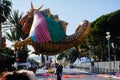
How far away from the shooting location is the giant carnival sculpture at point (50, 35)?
51.9ft

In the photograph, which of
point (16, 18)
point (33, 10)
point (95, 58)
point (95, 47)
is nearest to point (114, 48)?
point (95, 47)

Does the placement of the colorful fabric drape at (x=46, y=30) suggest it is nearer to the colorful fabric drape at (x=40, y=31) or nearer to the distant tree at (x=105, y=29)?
the colorful fabric drape at (x=40, y=31)

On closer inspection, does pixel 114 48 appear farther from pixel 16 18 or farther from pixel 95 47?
pixel 16 18

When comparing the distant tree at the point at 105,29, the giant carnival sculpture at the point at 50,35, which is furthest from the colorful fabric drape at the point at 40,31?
the distant tree at the point at 105,29

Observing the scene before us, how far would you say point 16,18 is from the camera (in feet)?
172

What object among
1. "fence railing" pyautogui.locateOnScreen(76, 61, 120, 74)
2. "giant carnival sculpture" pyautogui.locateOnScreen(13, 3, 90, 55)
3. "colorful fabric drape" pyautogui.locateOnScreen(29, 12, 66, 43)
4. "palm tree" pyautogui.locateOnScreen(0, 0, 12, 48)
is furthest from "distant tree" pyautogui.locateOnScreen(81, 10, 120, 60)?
"colorful fabric drape" pyautogui.locateOnScreen(29, 12, 66, 43)

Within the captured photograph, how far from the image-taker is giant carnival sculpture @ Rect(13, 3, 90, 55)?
1582 cm

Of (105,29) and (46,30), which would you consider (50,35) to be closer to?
(46,30)

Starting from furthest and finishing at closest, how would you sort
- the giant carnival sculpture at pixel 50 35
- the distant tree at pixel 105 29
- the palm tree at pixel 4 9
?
the distant tree at pixel 105 29 < the palm tree at pixel 4 9 < the giant carnival sculpture at pixel 50 35

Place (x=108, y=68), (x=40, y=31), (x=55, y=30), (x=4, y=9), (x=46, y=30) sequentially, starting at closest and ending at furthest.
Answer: (x=46, y=30) → (x=55, y=30) → (x=40, y=31) → (x=4, y=9) → (x=108, y=68)

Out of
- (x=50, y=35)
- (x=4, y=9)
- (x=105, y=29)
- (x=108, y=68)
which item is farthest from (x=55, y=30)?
(x=105, y=29)

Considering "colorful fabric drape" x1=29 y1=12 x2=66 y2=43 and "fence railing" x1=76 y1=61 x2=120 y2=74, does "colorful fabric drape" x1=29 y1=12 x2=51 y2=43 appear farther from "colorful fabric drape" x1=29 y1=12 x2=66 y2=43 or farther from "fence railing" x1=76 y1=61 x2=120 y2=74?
"fence railing" x1=76 y1=61 x2=120 y2=74

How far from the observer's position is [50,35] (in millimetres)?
16062

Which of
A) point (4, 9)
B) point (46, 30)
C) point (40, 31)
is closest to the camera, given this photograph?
point (46, 30)
